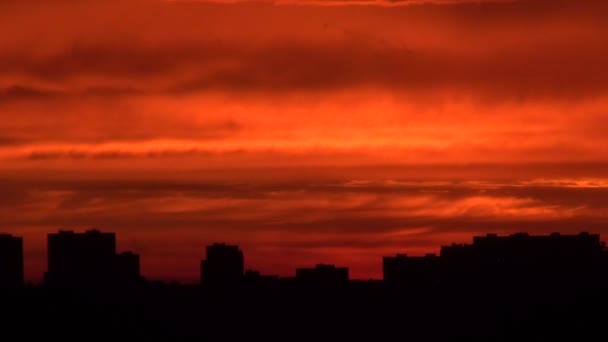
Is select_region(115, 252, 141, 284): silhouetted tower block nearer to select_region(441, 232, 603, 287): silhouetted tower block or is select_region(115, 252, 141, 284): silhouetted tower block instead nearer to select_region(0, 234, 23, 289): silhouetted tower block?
select_region(0, 234, 23, 289): silhouetted tower block

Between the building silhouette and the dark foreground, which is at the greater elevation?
the building silhouette

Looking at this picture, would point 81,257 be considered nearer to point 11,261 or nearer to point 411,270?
point 11,261

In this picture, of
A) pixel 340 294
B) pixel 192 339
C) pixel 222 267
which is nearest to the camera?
pixel 192 339

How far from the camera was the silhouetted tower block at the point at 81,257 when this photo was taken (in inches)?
4181

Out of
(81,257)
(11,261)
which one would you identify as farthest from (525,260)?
(11,261)

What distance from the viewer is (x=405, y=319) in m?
106

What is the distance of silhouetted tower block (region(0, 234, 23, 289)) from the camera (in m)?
103

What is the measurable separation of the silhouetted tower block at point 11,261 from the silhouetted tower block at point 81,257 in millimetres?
2378

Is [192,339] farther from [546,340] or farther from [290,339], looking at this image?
[546,340]

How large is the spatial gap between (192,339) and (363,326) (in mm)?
14383

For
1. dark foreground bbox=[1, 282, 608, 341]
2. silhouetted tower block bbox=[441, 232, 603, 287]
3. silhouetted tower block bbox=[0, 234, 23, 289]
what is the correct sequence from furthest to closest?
silhouetted tower block bbox=[441, 232, 603, 287], silhouetted tower block bbox=[0, 234, 23, 289], dark foreground bbox=[1, 282, 608, 341]

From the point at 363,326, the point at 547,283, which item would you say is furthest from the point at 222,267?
the point at 547,283

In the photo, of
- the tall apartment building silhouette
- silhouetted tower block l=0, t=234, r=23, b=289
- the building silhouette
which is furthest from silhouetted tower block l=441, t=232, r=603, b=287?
silhouetted tower block l=0, t=234, r=23, b=289

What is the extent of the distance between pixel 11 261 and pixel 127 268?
421 inches
